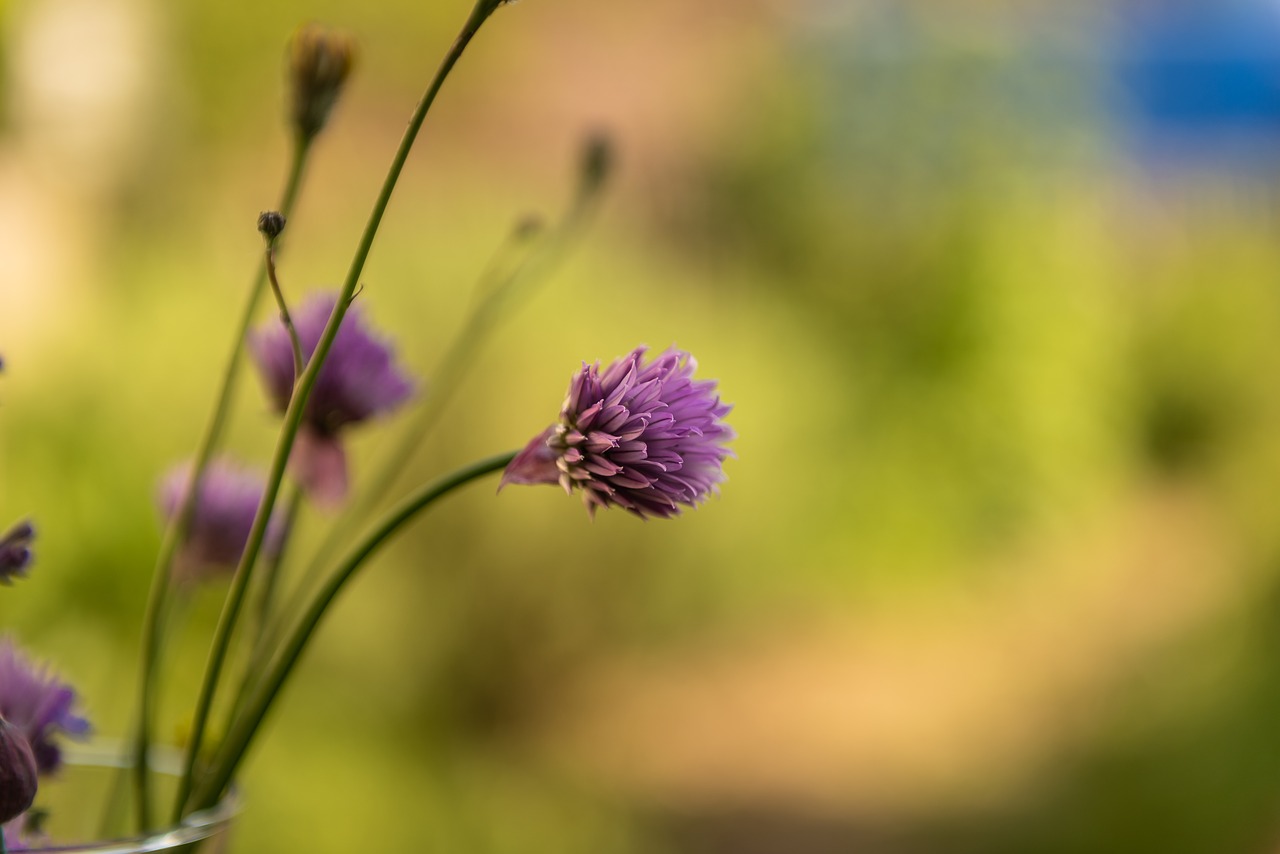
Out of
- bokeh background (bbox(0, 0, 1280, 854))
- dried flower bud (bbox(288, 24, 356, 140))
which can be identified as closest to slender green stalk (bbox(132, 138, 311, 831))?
dried flower bud (bbox(288, 24, 356, 140))

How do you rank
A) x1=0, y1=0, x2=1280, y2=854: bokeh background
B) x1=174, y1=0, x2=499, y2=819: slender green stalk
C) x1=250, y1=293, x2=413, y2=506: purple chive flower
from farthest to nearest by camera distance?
x1=0, y1=0, x2=1280, y2=854: bokeh background
x1=250, y1=293, x2=413, y2=506: purple chive flower
x1=174, y1=0, x2=499, y2=819: slender green stalk

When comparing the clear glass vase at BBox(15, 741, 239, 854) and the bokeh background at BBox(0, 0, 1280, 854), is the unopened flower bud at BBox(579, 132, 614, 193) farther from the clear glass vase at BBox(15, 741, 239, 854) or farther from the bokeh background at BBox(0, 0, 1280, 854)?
the bokeh background at BBox(0, 0, 1280, 854)

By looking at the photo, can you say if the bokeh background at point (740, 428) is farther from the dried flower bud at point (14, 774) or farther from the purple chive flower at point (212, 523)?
the dried flower bud at point (14, 774)

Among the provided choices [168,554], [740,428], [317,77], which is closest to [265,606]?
[168,554]

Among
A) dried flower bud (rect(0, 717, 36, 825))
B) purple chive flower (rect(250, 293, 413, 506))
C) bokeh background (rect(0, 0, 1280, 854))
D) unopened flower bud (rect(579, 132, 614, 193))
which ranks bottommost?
dried flower bud (rect(0, 717, 36, 825))

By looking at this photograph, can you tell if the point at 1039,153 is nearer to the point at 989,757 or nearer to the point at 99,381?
the point at 989,757

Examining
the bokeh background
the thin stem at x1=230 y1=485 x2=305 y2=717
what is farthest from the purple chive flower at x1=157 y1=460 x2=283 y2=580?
the bokeh background

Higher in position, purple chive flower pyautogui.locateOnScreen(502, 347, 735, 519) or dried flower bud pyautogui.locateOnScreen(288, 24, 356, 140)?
dried flower bud pyautogui.locateOnScreen(288, 24, 356, 140)

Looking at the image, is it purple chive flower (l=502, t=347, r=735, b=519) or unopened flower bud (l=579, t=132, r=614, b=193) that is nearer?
purple chive flower (l=502, t=347, r=735, b=519)

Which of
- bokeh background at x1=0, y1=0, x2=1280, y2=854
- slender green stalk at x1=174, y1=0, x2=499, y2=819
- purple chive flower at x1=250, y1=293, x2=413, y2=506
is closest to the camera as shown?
slender green stalk at x1=174, y1=0, x2=499, y2=819
